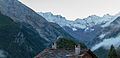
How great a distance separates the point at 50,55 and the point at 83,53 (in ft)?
27.5

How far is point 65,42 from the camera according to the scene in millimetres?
111562

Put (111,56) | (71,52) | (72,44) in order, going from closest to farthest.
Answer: (71,52) → (111,56) → (72,44)

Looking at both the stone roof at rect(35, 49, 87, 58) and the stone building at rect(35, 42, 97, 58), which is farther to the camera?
the stone roof at rect(35, 49, 87, 58)

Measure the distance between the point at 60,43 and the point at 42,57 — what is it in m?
49.2

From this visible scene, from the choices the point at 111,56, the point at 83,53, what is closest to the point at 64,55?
the point at 83,53

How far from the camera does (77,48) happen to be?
59.9 m

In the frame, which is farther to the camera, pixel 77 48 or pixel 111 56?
pixel 111 56

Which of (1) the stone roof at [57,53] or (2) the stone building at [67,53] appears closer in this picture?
(2) the stone building at [67,53]

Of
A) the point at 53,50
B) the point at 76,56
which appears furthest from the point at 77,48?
the point at 53,50

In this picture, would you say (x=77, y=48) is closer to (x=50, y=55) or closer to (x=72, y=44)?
(x=50, y=55)

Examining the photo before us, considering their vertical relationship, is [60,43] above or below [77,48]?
above

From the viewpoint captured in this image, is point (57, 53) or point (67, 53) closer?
point (57, 53)

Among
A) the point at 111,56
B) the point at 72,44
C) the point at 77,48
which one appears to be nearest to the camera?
the point at 77,48

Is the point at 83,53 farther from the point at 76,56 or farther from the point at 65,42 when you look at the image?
the point at 65,42
